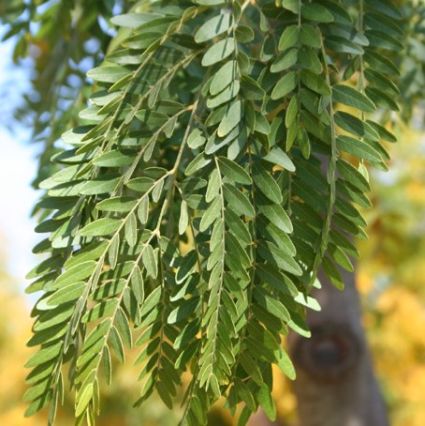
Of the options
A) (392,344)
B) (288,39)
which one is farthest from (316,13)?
(392,344)

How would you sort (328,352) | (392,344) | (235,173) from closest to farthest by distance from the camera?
(235,173) → (328,352) → (392,344)

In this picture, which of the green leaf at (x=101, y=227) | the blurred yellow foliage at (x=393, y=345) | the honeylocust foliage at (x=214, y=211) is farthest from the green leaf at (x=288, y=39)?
the blurred yellow foliage at (x=393, y=345)

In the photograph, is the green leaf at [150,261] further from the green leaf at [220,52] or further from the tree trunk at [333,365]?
→ the tree trunk at [333,365]

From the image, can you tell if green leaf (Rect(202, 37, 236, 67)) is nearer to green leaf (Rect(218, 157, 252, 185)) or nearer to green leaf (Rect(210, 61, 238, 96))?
green leaf (Rect(210, 61, 238, 96))

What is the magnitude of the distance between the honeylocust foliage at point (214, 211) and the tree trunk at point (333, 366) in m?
1.19

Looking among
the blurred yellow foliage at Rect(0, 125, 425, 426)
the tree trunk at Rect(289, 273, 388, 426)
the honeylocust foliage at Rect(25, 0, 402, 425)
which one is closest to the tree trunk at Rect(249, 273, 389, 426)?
the tree trunk at Rect(289, 273, 388, 426)

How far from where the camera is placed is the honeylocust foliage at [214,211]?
886 mm

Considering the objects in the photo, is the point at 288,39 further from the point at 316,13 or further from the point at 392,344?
the point at 392,344

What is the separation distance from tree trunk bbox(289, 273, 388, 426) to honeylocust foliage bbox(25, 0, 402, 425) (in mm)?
1193

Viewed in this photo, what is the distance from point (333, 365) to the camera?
2156 millimetres

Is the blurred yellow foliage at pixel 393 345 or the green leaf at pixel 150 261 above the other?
the green leaf at pixel 150 261

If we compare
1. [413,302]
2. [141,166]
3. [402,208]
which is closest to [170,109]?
[141,166]

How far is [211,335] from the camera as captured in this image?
0.86 metres

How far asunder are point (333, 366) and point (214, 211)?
4.46ft
